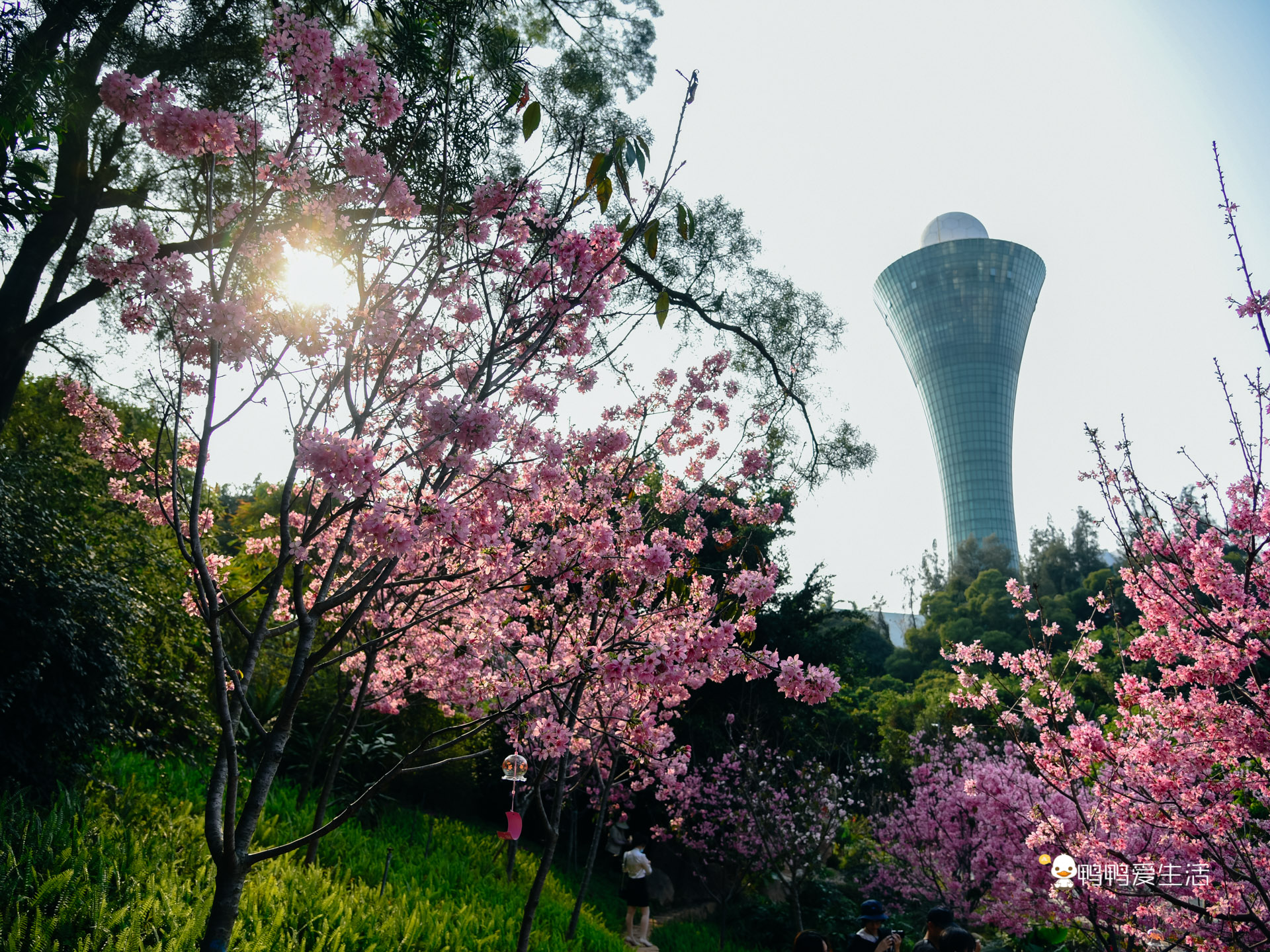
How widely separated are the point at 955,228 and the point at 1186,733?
70.9m

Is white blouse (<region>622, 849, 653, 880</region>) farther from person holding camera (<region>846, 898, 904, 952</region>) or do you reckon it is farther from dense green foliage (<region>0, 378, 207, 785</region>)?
dense green foliage (<region>0, 378, 207, 785</region>)

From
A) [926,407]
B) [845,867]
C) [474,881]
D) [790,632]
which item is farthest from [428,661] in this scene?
[926,407]

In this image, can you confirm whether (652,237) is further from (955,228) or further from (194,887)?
(955,228)

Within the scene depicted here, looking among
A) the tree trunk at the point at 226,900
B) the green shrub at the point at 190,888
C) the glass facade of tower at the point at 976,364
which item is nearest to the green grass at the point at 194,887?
the green shrub at the point at 190,888

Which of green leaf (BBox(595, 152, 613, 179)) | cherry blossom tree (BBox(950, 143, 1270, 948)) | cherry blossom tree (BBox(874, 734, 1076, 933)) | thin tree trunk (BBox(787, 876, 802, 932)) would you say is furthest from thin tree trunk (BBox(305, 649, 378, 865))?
cherry blossom tree (BBox(874, 734, 1076, 933))

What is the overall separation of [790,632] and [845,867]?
5137mm

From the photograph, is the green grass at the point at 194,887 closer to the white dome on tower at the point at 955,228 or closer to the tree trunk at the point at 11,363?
the tree trunk at the point at 11,363

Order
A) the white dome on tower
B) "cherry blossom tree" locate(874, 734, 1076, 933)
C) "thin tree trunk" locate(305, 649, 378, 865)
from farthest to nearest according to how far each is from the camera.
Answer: the white dome on tower, "cherry blossom tree" locate(874, 734, 1076, 933), "thin tree trunk" locate(305, 649, 378, 865)

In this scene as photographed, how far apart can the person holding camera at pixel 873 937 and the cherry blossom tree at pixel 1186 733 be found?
1.18 metres

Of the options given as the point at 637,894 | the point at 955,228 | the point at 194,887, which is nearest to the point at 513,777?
the point at 194,887

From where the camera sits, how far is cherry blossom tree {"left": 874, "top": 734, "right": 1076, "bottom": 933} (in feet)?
25.9

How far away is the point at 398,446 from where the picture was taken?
3.89 meters

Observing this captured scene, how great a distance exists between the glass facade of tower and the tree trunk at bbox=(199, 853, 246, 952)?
2536 inches

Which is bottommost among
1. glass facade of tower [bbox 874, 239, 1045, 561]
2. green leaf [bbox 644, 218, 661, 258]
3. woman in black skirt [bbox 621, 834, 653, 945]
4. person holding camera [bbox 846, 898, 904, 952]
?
woman in black skirt [bbox 621, 834, 653, 945]
